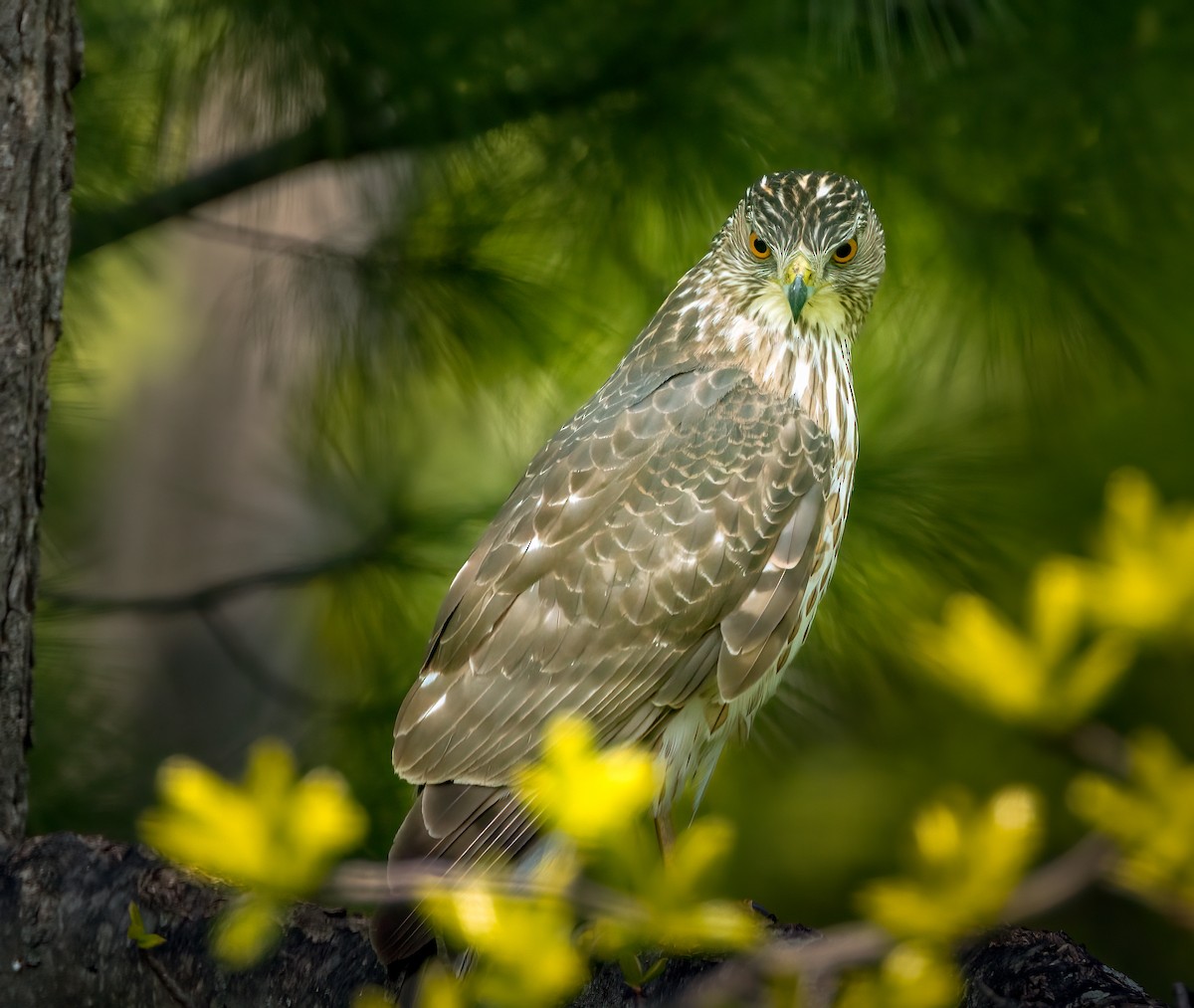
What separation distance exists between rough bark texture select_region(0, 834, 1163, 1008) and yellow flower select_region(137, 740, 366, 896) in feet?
4.02

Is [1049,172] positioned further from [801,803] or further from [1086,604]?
[801,803]

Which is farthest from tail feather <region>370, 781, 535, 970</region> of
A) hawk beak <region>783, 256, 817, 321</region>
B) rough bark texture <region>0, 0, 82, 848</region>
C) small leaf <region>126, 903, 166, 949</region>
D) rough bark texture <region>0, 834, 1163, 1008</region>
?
hawk beak <region>783, 256, 817, 321</region>

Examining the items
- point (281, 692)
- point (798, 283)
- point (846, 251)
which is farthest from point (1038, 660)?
point (281, 692)

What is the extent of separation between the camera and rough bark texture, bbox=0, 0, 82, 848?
88.1 inches

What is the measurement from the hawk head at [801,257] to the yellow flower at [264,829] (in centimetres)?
170

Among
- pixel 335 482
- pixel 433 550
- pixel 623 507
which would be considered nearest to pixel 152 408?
pixel 335 482

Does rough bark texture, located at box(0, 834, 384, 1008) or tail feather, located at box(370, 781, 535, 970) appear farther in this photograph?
tail feather, located at box(370, 781, 535, 970)

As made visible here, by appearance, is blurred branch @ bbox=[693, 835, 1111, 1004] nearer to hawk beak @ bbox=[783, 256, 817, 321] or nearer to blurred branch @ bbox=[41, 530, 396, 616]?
hawk beak @ bbox=[783, 256, 817, 321]

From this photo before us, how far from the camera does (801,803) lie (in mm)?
5004

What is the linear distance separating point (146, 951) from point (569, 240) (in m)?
1.80

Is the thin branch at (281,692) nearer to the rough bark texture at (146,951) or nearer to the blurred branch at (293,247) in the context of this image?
the blurred branch at (293,247)

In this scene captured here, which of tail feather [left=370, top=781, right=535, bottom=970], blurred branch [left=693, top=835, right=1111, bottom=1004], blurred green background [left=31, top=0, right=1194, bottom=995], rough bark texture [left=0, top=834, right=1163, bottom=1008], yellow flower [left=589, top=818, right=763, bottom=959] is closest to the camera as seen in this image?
blurred branch [left=693, top=835, right=1111, bottom=1004]

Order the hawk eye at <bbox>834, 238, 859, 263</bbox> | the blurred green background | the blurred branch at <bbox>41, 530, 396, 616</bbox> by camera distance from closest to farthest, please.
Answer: the hawk eye at <bbox>834, 238, 859, 263</bbox>, the blurred green background, the blurred branch at <bbox>41, 530, 396, 616</bbox>

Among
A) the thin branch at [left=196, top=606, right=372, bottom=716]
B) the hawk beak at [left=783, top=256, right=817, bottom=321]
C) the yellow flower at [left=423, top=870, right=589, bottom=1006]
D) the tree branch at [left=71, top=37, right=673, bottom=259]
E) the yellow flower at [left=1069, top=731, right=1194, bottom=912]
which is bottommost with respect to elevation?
the thin branch at [left=196, top=606, right=372, bottom=716]
